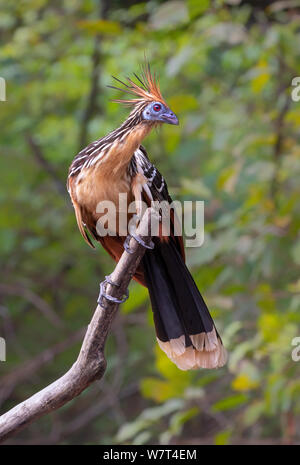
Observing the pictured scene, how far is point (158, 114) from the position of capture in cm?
196

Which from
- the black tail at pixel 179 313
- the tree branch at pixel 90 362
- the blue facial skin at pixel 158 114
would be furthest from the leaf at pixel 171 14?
the tree branch at pixel 90 362

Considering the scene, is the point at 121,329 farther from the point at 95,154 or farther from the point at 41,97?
the point at 95,154

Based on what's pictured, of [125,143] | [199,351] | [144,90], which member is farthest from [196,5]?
[199,351]

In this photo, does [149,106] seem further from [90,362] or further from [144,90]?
[90,362]

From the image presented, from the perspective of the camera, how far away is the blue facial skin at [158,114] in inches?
76.9

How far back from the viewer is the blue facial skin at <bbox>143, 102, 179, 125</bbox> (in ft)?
6.41

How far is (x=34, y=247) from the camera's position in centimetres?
460

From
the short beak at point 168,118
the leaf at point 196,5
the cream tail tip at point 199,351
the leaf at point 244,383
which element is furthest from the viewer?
the leaf at point 244,383

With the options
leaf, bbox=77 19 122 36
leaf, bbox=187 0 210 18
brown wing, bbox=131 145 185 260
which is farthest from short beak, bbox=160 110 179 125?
leaf, bbox=77 19 122 36

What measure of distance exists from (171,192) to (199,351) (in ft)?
4.66

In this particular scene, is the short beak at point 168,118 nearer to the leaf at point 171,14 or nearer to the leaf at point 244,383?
the leaf at point 171,14

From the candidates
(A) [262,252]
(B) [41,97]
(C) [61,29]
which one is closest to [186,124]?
(A) [262,252]

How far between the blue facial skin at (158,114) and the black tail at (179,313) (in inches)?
17.1

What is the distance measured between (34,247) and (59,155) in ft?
2.23
